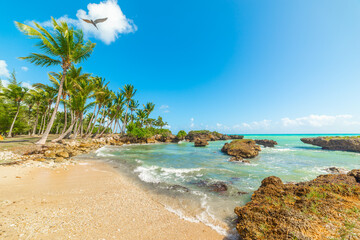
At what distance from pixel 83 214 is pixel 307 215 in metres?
5.83

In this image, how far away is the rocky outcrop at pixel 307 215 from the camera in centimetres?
245

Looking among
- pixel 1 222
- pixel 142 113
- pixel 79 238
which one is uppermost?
pixel 142 113

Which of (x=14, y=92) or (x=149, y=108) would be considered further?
(x=149, y=108)

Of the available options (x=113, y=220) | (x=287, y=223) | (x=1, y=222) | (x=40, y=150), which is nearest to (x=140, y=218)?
(x=113, y=220)

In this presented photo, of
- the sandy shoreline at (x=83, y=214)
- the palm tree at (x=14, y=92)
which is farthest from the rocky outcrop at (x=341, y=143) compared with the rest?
the palm tree at (x=14, y=92)

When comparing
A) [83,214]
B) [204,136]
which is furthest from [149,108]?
[83,214]

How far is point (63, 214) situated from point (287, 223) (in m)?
5.70

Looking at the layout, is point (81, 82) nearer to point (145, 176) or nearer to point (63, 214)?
point (145, 176)

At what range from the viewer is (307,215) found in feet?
9.57

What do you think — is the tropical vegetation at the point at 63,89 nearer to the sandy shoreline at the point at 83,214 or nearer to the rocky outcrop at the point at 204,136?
the sandy shoreline at the point at 83,214

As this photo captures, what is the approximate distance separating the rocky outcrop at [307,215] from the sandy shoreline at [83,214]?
1095 millimetres

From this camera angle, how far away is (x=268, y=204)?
3.66 m

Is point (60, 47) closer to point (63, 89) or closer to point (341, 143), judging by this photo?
point (63, 89)

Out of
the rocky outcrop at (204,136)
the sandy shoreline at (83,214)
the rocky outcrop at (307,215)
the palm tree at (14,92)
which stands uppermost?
the palm tree at (14,92)
